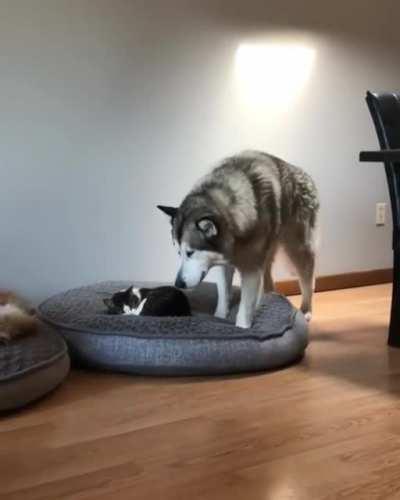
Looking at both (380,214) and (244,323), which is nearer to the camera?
(244,323)

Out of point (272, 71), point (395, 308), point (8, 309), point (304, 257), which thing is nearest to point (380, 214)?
point (272, 71)

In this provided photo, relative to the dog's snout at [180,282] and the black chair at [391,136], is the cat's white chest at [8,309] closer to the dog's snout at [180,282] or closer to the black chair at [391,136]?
the dog's snout at [180,282]

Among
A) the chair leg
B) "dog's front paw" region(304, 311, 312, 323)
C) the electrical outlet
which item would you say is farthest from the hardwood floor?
the electrical outlet

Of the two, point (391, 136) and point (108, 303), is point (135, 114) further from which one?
point (391, 136)

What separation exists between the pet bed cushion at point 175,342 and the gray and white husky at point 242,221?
0.54ft

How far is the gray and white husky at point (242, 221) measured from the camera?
2.75 metres

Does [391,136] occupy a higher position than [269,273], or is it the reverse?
[391,136]

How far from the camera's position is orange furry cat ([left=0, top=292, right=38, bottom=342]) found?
2.44 meters

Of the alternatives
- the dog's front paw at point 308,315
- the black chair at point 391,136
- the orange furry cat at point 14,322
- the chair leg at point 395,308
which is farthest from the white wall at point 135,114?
the chair leg at point 395,308

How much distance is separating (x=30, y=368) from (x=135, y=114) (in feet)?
5.03

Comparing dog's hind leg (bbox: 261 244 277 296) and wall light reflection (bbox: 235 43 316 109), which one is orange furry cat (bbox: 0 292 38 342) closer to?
dog's hind leg (bbox: 261 244 277 296)

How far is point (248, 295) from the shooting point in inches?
114

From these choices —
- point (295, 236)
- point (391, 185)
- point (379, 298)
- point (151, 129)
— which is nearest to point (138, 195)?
point (151, 129)

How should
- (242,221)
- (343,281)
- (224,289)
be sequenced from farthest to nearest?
(343,281) < (224,289) < (242,221)
